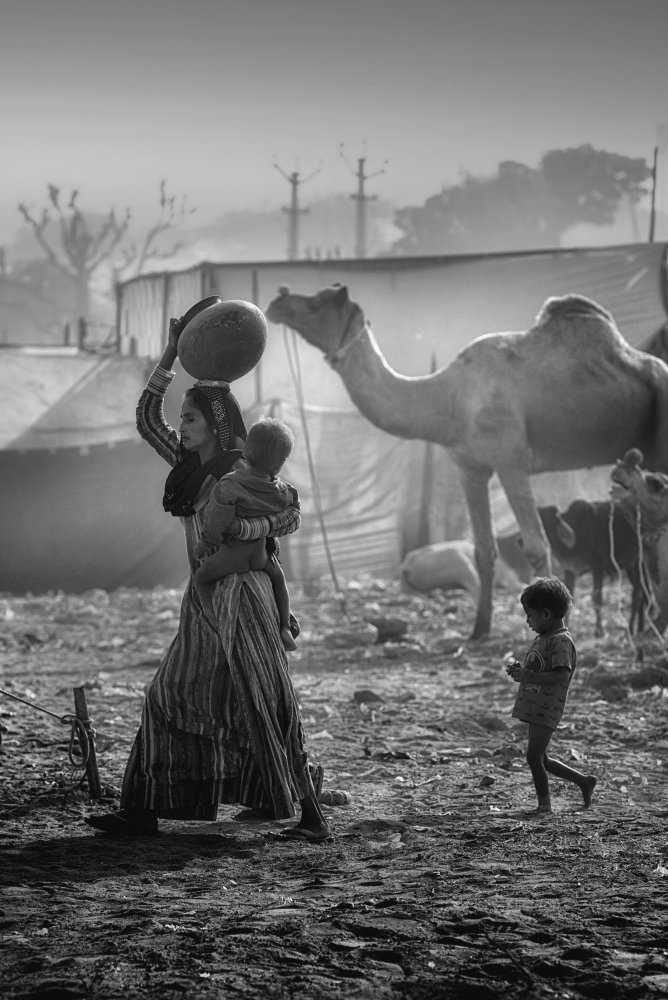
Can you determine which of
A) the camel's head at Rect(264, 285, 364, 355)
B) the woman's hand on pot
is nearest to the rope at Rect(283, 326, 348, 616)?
the camel's head at Rect(264, 285, 364, 355)

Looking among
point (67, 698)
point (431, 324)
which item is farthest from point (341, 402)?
point (67, 698)

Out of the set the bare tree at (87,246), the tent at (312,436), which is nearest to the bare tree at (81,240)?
the bare tree at (87,246)

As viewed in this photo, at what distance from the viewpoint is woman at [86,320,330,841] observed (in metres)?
4.49

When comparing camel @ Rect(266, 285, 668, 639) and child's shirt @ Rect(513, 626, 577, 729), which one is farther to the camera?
camel @ Rect(266, 285, 668, 639)

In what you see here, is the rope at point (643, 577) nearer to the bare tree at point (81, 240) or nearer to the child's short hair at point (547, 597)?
the child's short hair at point (547, 597)

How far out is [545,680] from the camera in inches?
197

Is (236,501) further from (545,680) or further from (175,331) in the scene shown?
(545,680)

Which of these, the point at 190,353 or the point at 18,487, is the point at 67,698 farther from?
the point at 18,487

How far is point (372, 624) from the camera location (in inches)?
432

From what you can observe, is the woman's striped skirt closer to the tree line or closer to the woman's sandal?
the woman's sandal

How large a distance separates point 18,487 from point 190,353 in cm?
1150

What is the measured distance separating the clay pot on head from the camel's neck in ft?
18.7

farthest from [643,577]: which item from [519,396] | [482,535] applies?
[519,396]

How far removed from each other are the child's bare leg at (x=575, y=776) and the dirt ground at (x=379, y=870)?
2.9 inches
